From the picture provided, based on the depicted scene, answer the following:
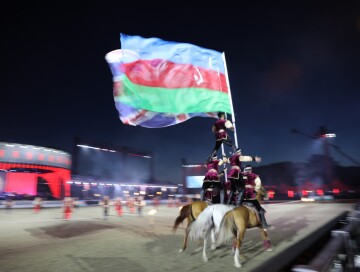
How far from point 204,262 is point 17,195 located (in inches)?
1717

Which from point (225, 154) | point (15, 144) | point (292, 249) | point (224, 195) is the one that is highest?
point (15, 144)

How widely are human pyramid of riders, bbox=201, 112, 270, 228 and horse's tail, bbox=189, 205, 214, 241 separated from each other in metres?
1.19

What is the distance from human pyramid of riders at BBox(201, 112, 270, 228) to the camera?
7.92 m

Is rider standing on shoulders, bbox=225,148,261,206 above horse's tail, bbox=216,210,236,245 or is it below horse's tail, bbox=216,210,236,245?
above

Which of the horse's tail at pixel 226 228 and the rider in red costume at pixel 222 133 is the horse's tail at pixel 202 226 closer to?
the horse's tail at pixel 226 228

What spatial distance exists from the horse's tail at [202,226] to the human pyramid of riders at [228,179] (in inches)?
46.9

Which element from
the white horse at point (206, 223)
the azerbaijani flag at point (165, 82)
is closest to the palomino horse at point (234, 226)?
the white horse at point (206, 223)

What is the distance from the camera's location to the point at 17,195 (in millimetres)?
41875

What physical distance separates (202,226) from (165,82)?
5.24m

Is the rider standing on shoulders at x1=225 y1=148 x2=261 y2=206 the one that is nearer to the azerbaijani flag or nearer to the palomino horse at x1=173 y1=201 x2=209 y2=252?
the palomino horse at x1=173 y1=201 x2=209 y2=252

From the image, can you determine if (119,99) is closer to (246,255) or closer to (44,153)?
(246,255)

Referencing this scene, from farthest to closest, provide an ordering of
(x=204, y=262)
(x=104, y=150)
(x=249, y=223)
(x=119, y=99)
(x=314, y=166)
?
(x=314, y=166), (x=104, y=150), (x=119, y=99), (x=249, y=223), (x=204, y=262)

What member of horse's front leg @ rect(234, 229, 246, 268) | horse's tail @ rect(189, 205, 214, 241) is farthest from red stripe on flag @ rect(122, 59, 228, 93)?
horse's front leg @ rect(234, 229, 246, 268)

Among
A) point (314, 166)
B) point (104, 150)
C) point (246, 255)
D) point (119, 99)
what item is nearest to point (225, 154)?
point (246, 255)
